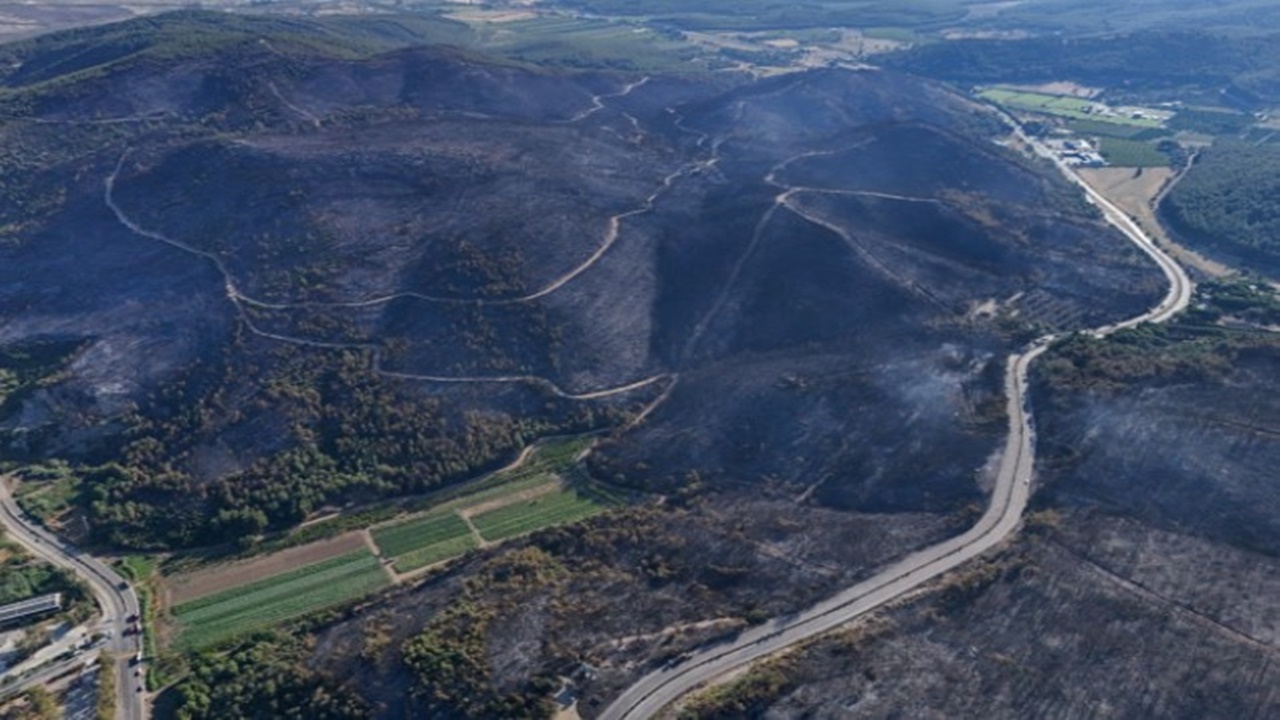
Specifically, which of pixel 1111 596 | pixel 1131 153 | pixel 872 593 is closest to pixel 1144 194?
pixel 1131 153

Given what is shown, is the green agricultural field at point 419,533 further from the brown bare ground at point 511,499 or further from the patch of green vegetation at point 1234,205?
the patch of green vegetation at point 1234,205

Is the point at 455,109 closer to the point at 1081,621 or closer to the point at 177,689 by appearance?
the point at 177,689

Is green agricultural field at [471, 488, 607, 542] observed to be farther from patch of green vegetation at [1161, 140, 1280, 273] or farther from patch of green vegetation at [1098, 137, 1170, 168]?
patch of green vegetation at [1098, 137, 1170, 168]

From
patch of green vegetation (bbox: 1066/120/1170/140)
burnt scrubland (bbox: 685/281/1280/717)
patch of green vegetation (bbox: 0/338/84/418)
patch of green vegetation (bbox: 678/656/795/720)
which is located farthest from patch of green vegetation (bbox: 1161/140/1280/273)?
patch of green vegetation (bbox: 0/338/84/418)

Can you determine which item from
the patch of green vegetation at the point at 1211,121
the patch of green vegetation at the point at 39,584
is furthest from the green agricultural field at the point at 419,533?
the patch of green vegetation at the point at 1211,121

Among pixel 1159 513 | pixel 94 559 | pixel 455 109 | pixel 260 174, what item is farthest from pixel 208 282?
pixel 1159 513
